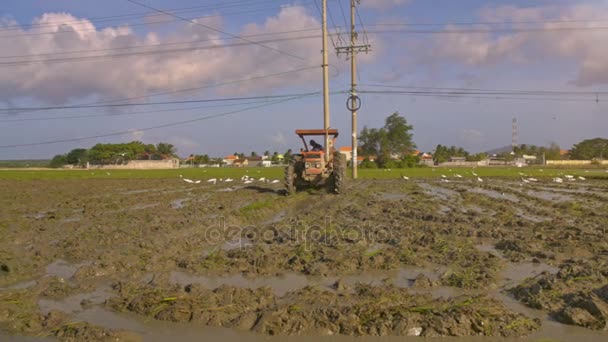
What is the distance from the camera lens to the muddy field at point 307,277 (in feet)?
16.1

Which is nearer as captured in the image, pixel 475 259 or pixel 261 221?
pixel 475 259

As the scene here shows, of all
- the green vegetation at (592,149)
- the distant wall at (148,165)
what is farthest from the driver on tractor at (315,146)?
the green vegetation at (592,149)

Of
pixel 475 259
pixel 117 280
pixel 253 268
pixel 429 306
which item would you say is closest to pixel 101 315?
pixel 117 280

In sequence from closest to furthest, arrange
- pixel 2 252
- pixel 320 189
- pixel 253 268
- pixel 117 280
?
pixel 117 280 < pixel 253 268 < pixel 2 252 < pixel 320 189

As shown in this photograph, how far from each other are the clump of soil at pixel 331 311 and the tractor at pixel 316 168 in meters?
12.7

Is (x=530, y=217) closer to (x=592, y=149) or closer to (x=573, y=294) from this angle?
(x=573, y=294)

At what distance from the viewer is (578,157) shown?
106625mm

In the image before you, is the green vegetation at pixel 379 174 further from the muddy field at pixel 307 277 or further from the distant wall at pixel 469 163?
the distant wall at pixel 469 163

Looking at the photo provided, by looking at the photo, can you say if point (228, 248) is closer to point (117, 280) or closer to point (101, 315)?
point (117, 280)

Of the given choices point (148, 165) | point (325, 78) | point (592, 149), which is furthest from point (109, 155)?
point (592, 149)

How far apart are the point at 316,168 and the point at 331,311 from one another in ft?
45.7

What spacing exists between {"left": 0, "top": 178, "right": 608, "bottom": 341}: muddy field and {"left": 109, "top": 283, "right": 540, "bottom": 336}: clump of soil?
0.05 ft

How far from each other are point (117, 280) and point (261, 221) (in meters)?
6.80

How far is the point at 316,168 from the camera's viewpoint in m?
18.9
